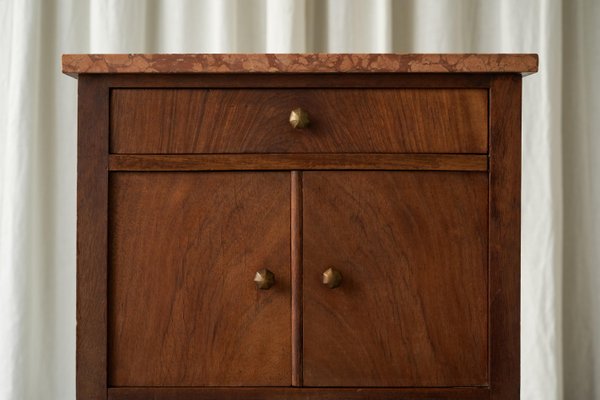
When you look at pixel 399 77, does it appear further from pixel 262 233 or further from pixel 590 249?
pixel 590 249

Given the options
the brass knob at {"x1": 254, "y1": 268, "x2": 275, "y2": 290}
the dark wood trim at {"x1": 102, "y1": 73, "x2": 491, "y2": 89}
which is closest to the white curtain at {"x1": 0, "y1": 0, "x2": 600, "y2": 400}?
the dark wood trim at {"x1": 102, "y1": 73, "x2": 491, "y2": 89}

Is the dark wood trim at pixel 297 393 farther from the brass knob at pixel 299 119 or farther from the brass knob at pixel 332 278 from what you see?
the brass knob at pixel 299 119

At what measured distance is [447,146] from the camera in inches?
32.9

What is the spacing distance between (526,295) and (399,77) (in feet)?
2.52

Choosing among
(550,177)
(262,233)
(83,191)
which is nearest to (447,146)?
(262,233)

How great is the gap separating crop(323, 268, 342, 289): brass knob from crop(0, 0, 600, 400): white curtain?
67 centimetres

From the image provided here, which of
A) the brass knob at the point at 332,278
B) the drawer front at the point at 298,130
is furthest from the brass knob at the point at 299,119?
the brass knob at the point at 332,278

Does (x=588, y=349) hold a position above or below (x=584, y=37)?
below

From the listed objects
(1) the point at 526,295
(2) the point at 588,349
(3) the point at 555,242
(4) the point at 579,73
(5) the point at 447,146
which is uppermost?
(4) the point at 579,73

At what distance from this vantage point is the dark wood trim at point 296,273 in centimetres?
83

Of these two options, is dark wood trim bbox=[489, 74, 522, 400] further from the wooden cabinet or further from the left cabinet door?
the left cabinet door

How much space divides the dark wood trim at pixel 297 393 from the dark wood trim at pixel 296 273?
0.02 m

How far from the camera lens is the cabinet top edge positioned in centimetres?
81

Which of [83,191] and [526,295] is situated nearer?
[83,191]
